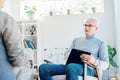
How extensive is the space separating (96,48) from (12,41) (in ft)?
6.38

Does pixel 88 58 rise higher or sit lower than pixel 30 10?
lower

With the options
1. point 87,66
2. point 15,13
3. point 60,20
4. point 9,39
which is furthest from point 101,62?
point 15,13

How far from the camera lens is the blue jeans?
2881mm

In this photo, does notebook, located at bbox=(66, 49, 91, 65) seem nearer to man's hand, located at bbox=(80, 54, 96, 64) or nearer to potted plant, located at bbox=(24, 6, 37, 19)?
man's hand, located at bbox=(80, 54, 96, 64)

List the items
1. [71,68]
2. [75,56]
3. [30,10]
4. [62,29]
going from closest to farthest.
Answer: [71,68] → [75,56] → [62,29] → [30,10]

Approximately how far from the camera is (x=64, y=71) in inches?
123

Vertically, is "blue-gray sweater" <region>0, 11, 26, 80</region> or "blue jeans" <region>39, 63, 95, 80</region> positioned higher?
"blue-gray sweater" <region>0, 11, 26, 80</region>

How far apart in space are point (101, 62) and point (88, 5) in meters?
2.44

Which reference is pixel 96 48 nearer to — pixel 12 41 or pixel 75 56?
pixel 75 56

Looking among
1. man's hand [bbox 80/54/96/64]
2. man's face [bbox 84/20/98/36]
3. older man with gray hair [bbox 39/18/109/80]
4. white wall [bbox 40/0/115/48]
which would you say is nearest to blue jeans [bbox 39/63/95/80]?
older man with gray hair [bbox 39/18/109/80]

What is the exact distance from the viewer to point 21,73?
2.08 metres

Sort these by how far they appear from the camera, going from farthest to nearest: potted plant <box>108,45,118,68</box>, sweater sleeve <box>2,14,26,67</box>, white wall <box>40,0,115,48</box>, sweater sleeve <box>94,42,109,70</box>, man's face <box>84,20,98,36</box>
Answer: white wall <box>40,0,115,48</box>, potted plant <box>108,45,118,68</box>, man's face <box>84,20,98,36</box>, sweater sleeve <box>94,42,109,70</box>, sweater sleeve <box>2,14,26,67</box>

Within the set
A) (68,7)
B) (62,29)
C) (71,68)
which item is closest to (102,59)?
(71,68)

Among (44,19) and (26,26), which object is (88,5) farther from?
(26,26)
